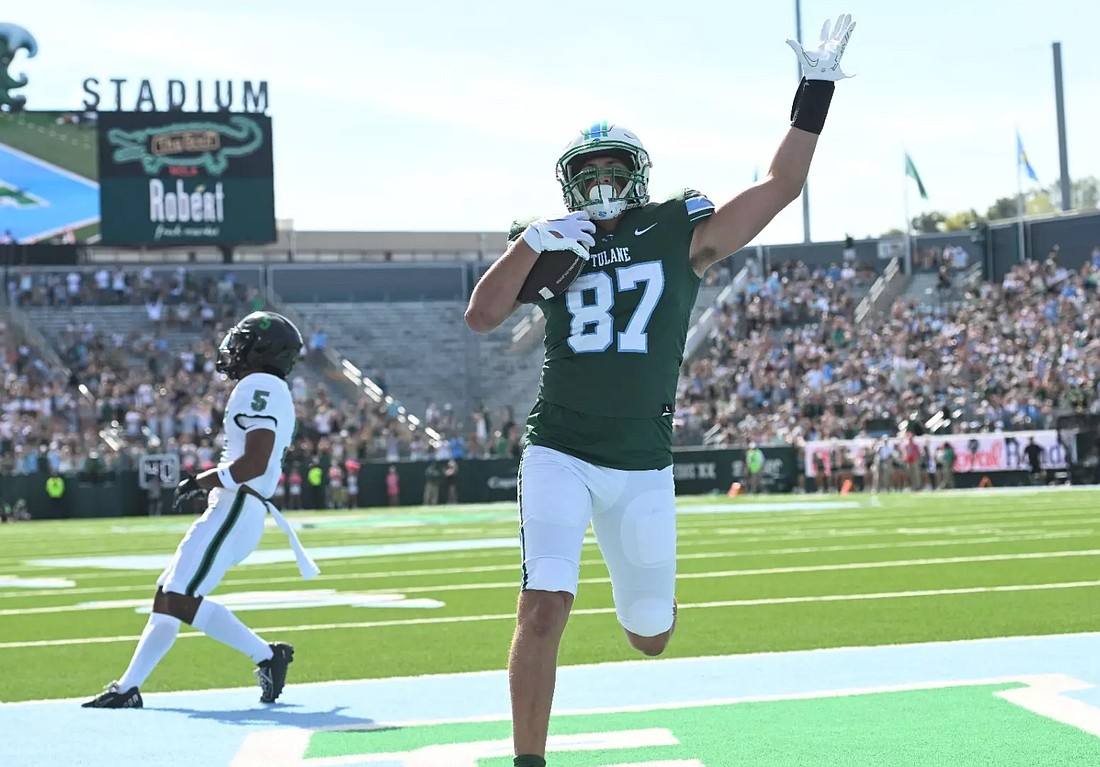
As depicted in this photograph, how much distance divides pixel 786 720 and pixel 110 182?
38224 mm

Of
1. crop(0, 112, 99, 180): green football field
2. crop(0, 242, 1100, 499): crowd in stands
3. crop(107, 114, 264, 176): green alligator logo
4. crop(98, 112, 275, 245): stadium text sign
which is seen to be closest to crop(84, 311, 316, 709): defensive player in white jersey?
crop(0, 242, 1100, 499): crowd in stands

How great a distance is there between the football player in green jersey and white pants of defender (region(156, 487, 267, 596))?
259 centimetres

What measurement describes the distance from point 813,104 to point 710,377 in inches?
1370

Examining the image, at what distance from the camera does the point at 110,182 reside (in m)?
40.9

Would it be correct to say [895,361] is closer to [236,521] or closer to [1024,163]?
[1024,163]

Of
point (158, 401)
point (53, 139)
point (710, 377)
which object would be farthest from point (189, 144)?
point (710, 377)

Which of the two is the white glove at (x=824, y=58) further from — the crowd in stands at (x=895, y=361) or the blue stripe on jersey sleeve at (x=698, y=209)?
the crowd in stands at (x=895, y=361)

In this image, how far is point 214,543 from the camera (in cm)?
668

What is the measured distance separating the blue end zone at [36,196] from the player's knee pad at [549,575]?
3874 cm

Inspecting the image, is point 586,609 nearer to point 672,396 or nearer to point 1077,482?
point 672,396

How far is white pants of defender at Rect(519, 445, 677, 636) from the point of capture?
424cm

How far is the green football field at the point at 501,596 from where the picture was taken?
25.4 ft

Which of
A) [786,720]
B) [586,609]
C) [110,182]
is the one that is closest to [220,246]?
[110,182]

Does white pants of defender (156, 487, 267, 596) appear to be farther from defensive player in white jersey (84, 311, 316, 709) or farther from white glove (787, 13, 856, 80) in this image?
white glove (787, 13, 856, 80)
